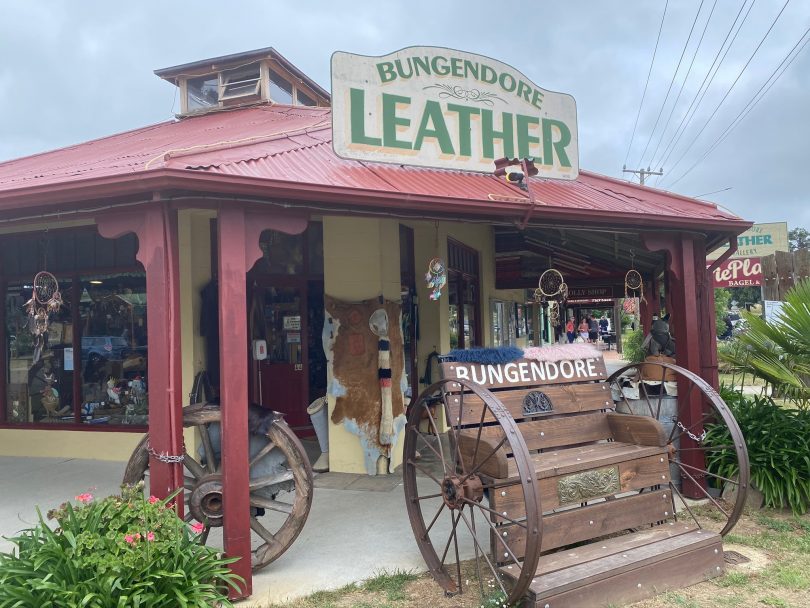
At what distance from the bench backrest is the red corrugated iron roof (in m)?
1.41

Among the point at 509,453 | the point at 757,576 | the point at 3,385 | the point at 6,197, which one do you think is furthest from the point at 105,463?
the point at 757,576

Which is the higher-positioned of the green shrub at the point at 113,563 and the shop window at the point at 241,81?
the shop window at the point at 241,81

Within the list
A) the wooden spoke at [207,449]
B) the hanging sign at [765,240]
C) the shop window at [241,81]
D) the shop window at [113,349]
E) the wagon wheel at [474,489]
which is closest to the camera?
the wagon wheel at [474,489]

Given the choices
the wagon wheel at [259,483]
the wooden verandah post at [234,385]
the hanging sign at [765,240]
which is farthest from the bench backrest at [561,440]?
the hanging sign at [765,240]

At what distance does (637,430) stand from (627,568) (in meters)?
1.18

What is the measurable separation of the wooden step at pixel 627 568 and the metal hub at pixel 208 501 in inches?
76.4

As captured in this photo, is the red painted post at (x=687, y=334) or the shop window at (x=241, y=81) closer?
the red painted post at (x=687, y=334)

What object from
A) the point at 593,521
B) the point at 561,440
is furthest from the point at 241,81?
the point at 593,521

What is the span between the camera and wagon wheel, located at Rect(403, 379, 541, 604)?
332 cm

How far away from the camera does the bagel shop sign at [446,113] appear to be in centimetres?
535

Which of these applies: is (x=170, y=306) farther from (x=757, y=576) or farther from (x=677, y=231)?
(x=677, y=231)

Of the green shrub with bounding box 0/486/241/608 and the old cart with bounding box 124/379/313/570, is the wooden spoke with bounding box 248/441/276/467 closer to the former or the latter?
the old cart with bounding box 124/379/313/570

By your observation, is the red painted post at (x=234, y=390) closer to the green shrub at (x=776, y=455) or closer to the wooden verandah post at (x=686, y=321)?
the wooden verandah post at (x=686, y=321)

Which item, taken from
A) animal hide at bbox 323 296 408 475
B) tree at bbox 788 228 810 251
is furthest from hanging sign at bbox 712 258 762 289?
tree at bbox 788 228 810 251
